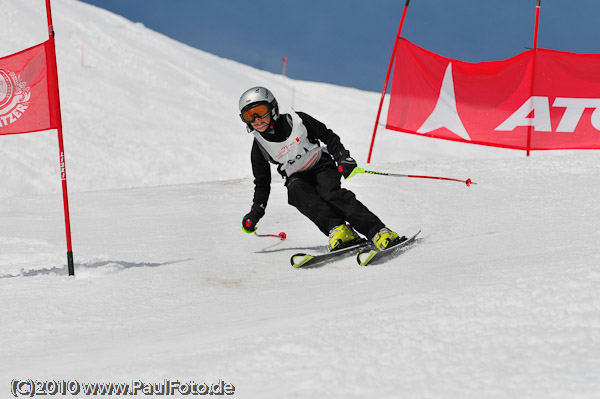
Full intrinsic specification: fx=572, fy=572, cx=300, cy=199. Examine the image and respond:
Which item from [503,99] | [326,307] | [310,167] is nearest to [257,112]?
[310,167]

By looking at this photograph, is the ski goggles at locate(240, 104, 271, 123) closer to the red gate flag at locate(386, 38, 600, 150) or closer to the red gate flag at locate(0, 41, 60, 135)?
the red gate flag at locate(0, 41, 60, 135)

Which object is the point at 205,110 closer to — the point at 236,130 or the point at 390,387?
the point at 236,130

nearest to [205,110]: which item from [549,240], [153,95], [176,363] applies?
[153,95]

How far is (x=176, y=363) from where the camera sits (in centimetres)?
203

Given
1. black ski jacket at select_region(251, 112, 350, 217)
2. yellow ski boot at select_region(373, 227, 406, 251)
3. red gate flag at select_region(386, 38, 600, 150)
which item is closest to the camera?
yellow ski boot at select_region(373, 227, 406, 251)

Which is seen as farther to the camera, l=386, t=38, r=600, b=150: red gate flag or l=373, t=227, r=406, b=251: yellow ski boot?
l=386, t=38, r=600, b=150: red gate flag

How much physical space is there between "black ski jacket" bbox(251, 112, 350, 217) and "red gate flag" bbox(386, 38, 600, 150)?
4.88m

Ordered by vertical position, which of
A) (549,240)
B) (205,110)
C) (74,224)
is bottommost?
(549,240)

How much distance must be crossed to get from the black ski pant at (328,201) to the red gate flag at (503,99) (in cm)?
504

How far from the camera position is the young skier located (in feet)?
14.3

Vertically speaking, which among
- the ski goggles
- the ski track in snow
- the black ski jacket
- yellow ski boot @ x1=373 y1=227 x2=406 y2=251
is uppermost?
the ski goggles

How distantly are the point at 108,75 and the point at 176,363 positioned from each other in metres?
21.1

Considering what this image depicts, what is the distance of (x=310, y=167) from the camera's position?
4.66 metres

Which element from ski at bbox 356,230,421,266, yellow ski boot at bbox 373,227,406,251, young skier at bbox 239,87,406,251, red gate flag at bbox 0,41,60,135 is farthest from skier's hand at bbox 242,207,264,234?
red gate flag at bbox 0,41,60,135
